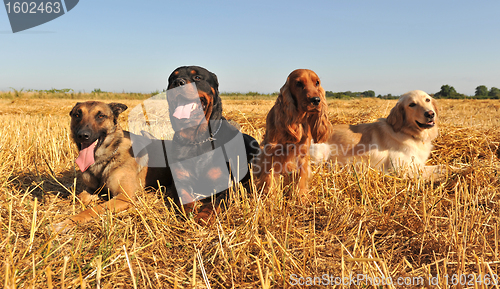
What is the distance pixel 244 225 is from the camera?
7.59 feet

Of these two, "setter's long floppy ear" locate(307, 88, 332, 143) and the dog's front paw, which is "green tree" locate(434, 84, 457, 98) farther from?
the dog's front paw

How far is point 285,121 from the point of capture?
2938 millimetres

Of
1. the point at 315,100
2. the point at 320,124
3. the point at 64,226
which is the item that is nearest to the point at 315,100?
the point at 315,100

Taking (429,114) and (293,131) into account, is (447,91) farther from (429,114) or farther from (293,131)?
(293,131)

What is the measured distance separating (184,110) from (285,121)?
1055 millimetres

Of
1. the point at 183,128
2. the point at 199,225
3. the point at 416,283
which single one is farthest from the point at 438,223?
the point at 183,128

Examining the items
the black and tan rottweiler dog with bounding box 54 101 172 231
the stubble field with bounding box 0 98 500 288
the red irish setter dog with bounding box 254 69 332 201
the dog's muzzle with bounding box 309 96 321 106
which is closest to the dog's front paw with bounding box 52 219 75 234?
the stubble field with bounding box 0 98 500 288

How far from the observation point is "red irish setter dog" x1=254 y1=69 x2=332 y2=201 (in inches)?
113

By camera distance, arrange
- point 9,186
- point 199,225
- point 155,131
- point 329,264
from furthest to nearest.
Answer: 1. point 155,131
2. point 9,186
3. point 199,225
4. point 329,264

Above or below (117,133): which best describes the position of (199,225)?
below

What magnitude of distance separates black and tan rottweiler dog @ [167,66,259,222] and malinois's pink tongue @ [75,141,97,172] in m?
0.86

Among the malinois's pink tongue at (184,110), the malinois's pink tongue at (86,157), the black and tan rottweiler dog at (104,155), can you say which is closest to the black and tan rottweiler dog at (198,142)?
the malinois's pink tongue at (184,110)

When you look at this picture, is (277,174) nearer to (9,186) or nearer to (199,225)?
(199,225)

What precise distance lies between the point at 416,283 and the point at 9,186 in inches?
164
